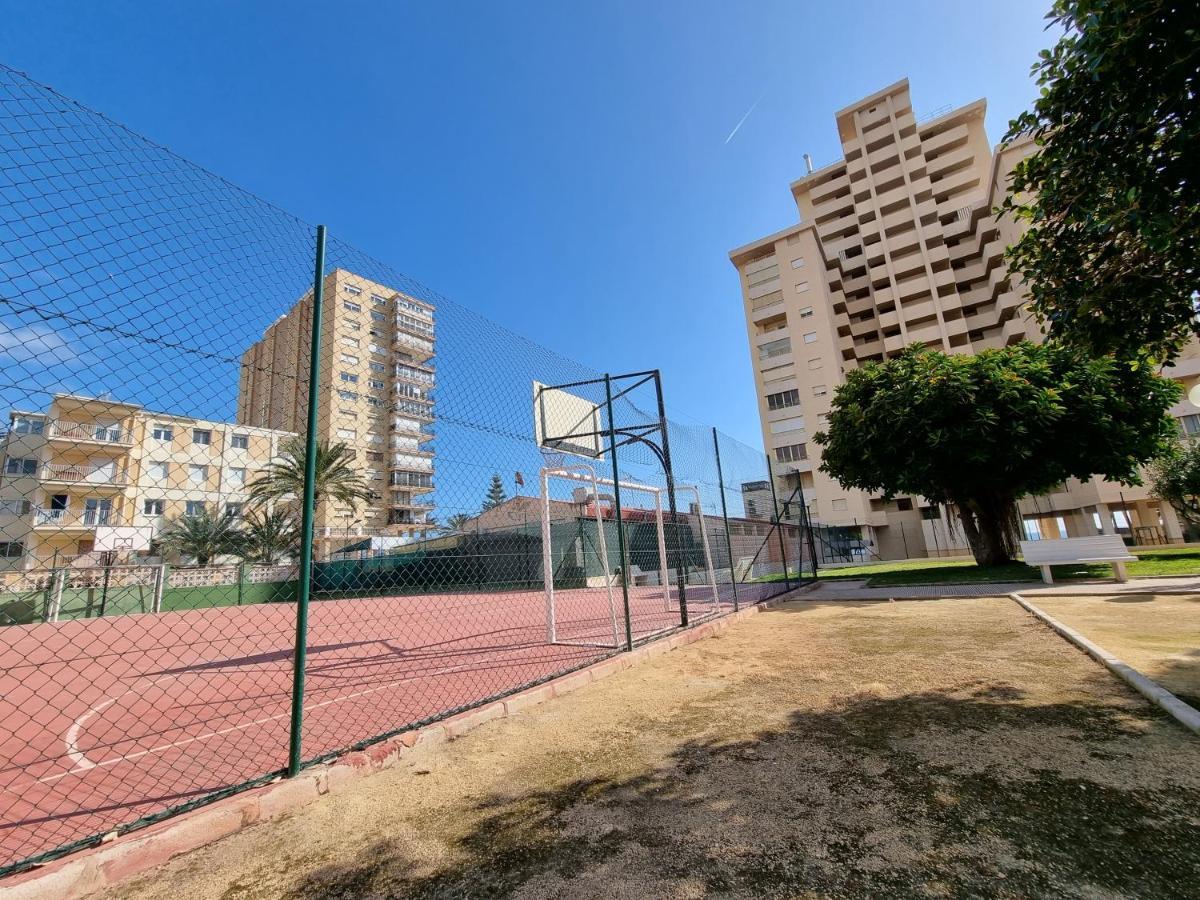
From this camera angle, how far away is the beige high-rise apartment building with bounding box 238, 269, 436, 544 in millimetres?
3635

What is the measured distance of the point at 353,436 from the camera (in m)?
4.03

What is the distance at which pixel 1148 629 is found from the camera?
5.75m

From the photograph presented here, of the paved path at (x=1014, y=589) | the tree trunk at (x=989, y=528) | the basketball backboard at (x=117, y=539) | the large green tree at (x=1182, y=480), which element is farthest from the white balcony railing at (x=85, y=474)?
the large green tree at (x=1182, y=480)

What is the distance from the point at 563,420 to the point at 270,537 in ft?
15.3

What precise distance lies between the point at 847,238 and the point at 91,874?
5748 cm

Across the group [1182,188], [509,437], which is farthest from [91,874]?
[1182,188]

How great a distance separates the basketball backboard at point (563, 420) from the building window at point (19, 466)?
4.32 m

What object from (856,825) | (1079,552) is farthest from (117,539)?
(1079,552)

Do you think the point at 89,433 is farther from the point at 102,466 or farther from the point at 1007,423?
the point at 1007,423

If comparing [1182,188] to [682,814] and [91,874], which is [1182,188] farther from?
[91,874]

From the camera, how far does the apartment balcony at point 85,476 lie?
9.17ft

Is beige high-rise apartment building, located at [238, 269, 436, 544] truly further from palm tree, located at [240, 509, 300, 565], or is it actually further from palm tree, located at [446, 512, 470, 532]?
palm tree, located at [240, 509, 300, 565]

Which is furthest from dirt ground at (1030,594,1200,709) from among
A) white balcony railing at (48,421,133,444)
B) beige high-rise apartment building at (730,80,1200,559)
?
beige high-rise apartment building at (730,80,1200,559)

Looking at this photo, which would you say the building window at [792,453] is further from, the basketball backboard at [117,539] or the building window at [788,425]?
the basketball backboard at [117,539]
